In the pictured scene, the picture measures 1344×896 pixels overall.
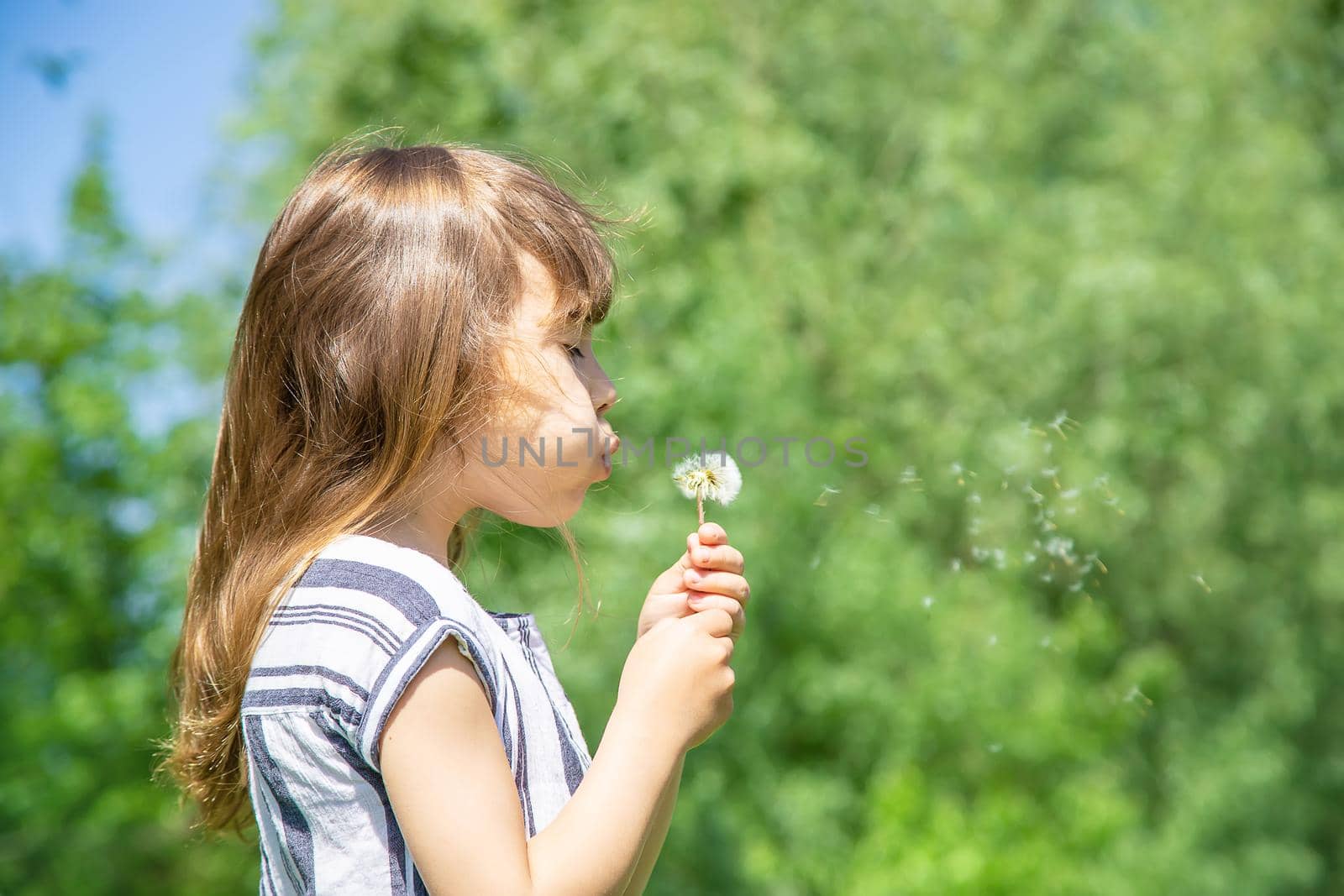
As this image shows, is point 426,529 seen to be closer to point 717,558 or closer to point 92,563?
point 717,558

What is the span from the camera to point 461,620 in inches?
30.5

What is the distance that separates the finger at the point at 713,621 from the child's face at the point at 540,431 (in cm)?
14

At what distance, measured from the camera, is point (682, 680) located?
2.74 ft

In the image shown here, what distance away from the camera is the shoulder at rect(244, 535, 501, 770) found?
735 mm

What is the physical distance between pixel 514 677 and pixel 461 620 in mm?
93

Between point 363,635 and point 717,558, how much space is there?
290mm

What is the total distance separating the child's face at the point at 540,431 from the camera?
34.7 inches

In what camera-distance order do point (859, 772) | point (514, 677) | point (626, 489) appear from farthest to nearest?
1. point (859, 772)
2. point (626, 489)
3. point (514, 677)

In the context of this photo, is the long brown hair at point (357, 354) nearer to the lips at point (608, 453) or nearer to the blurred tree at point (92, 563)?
the lips at point (608, 453)

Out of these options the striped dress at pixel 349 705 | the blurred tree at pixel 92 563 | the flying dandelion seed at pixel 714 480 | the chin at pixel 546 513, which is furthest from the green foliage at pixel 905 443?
the striped dress at pixel 349 705

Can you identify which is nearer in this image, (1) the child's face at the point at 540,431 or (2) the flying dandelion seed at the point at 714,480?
(1) the child's face at the point at 540,431

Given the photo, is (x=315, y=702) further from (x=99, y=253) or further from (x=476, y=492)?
(x=99, y=253)

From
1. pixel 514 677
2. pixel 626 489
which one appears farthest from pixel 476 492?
pixel 626 489

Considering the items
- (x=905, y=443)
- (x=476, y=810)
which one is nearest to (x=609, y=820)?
(x=476, y=810)
